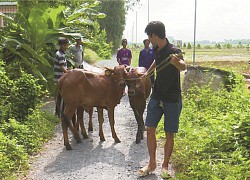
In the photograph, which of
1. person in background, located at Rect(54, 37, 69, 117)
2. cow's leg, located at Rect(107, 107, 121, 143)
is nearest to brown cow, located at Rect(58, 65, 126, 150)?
cow's leg, located at Rect(107, 107, 121, 143)

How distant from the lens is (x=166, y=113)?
4.88 metres

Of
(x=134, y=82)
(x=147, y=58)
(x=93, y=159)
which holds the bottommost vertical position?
(x=93, y=159)

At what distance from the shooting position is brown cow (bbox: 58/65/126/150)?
6.33 m

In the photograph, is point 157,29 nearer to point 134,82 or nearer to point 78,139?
point 134,82

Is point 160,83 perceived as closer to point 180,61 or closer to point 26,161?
point 180,61

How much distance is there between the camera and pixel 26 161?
5473mm

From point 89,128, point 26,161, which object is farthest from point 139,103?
point 26,161

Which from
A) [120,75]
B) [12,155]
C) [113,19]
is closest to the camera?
[12,155]

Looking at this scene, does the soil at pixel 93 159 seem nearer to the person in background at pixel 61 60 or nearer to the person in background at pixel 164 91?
the person in background at pixel 164 91

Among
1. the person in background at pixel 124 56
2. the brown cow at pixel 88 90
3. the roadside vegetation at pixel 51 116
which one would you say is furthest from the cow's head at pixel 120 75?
the person in background at pixel 124 56

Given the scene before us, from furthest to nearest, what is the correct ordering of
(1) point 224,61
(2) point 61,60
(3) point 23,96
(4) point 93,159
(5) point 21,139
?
1. (1) point 224,61
2. (3) point 23,96
3. (2) point 61,60
4. (5) point 21,139
5. (4) point 93,159

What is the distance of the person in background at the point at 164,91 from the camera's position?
187 inches

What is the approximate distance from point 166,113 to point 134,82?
1590 millimetres

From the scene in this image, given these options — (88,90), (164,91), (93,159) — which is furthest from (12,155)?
(164,91)
